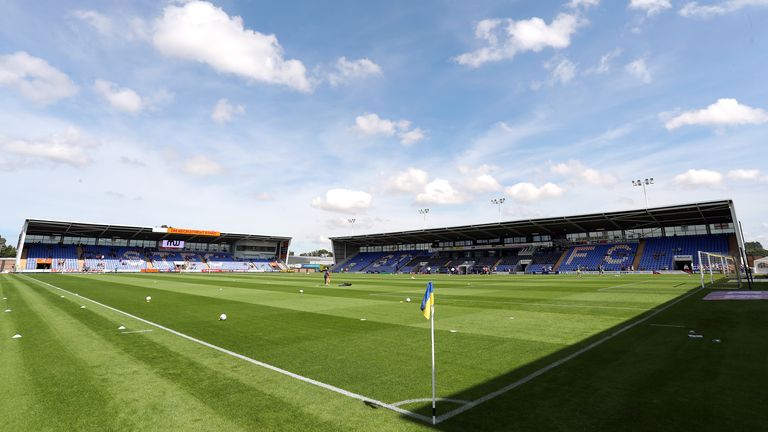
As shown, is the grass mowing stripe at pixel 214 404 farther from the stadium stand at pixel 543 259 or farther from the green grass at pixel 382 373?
the stadium stand at pixel 543 259

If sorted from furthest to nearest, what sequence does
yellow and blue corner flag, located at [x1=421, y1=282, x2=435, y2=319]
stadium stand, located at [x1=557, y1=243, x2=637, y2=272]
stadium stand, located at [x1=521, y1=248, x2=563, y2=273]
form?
stadium stand, located at [x1=521, y1=248, x2=563, y2=273], stadium stand, located at [x1=557, y1=243, x2=637, y2=272], yellow and blue corner flag, located at [x1=421, y1=282, x2=435, y2=319]

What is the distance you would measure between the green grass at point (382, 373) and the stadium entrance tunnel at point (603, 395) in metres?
0.03

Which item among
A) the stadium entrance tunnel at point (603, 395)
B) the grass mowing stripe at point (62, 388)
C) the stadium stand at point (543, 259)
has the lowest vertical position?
the grass mowing stripe at point (62, 388)

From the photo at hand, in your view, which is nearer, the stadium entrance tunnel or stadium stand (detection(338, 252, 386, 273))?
the stadium entrance tunnel

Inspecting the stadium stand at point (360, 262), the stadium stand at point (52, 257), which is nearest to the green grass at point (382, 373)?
Result: the stadium stand at point (52, 257)

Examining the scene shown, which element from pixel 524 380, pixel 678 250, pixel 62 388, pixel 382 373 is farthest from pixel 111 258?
pixel 678 250

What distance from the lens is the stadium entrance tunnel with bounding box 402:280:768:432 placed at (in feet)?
17.9

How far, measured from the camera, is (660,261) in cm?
5928

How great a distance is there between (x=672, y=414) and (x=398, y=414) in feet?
13.5

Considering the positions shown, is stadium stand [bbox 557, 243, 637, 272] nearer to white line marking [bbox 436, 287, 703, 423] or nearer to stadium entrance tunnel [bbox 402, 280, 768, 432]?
white line marking [bbox 436, 287, 703, 423]

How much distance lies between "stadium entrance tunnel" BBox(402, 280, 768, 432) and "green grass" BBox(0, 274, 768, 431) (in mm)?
34

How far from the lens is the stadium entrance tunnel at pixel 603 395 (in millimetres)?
5457

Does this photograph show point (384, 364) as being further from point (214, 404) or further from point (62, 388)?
point (62, 388)

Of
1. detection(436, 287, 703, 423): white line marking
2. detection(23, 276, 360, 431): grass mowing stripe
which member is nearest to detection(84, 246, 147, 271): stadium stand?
detection(23, 276, 360, 431): grass mowing stripe
